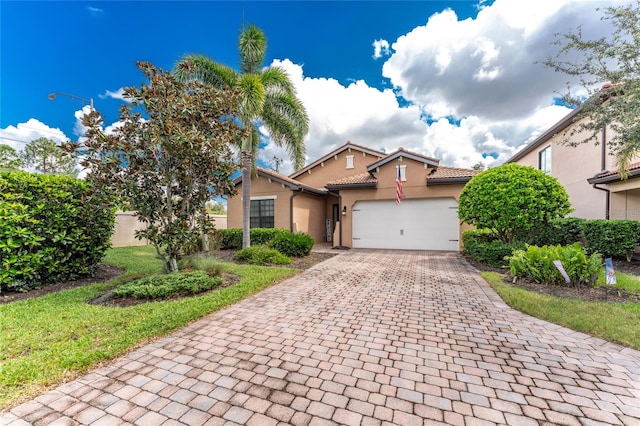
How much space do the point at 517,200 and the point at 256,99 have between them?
8813 mm

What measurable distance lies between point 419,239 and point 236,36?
37.3 feet

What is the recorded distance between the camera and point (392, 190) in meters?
13.0

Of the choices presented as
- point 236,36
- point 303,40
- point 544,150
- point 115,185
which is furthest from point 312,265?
point 544,150

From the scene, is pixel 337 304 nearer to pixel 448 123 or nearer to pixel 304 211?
pixel 304 211

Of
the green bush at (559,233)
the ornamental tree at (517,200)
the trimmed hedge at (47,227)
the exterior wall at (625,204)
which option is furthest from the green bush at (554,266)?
the trimmed hedge at (47,227)

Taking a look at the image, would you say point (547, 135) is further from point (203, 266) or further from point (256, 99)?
point (203, 266)

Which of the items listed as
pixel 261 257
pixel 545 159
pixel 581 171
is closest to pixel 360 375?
pixel 261 257

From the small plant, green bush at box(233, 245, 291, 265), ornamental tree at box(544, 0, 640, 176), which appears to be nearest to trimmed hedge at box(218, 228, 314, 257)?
green bush at box(233, 245, 291, 265)

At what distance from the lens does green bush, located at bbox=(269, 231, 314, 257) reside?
991cm

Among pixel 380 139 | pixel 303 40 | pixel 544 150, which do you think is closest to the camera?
pixel 303 40

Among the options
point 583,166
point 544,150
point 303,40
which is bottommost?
point 583,166

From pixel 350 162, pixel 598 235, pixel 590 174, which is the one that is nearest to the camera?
pixel 598 235

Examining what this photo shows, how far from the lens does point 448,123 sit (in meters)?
16.5

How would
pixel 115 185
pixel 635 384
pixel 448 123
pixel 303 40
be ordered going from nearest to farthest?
→ pixel 635 384, pixel 115 185, pixel 303 40, pixel 448 123
